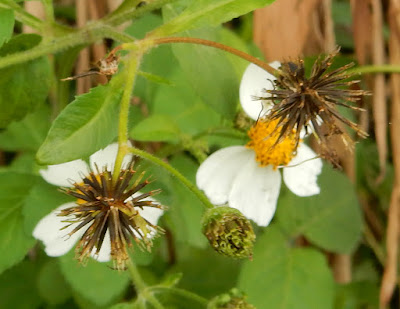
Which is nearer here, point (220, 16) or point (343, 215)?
point (220, 16)

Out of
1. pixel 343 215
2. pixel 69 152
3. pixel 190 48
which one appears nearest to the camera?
pixel 69 152

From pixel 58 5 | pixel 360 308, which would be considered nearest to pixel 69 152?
pixel 58 5

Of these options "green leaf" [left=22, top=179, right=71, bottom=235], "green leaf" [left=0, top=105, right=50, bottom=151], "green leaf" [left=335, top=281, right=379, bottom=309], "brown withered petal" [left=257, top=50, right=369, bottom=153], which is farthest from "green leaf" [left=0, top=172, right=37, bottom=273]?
"green leaf" [left=335, top=281, right=379, bottom=309]

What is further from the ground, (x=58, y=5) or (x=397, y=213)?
(x=58, y=5)

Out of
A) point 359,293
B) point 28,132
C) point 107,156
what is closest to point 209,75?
point 107,156

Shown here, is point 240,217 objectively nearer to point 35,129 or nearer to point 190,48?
point 190,48

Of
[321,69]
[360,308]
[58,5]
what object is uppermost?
[58,5]

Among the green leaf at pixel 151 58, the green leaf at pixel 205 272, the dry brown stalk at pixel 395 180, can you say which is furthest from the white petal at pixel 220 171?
the dry brown stalk at pixel 395 180
